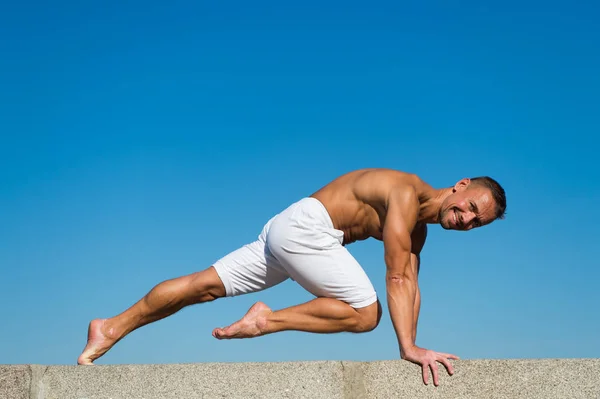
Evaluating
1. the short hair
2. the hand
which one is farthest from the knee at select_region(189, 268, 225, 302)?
the short hair

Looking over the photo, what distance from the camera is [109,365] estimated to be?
379 centimetres

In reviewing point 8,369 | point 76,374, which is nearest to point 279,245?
point 76,374

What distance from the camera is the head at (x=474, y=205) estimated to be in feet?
15.0

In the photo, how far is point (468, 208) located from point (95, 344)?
2.69m

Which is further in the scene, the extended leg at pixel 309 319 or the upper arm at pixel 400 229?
the extended leg at pixel 309 319

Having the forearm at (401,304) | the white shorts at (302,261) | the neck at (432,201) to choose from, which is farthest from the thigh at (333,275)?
the neck at (432,201)

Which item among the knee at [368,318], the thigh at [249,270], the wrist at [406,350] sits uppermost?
the thigh at [249,270]

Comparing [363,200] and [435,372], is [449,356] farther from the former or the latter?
[363,200]

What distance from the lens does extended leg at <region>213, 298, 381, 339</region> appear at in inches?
173

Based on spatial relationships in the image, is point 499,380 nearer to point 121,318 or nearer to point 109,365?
point 109,365

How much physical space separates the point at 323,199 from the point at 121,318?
163 cm

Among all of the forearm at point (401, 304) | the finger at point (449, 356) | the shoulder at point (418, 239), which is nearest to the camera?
the finger at point (449, 356)

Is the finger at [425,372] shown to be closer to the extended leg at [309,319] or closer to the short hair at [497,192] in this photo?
the extended leg at [309,319]

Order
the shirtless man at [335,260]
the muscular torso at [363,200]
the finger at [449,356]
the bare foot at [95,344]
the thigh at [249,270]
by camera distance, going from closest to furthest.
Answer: the finger at [449,356] → the shirtless man at [335,260] → the muscular torso at [363,200] → the bare foot at [95,344] → the thigh at [249,270]
